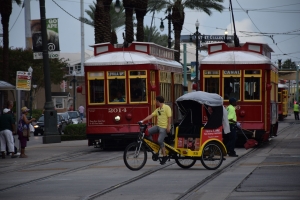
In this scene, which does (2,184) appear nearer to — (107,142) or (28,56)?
(107,142)

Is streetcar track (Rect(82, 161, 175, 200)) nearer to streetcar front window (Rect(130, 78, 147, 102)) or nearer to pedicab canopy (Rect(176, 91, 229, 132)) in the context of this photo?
pedicab canopy (Rect(176, 91, 229, 132))

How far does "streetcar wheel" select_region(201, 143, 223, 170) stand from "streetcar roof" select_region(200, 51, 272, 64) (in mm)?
8765

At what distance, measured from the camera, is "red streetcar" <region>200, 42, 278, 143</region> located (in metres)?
26.8

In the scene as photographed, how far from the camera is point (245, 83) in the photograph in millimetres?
26984

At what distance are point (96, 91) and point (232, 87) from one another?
4908mm

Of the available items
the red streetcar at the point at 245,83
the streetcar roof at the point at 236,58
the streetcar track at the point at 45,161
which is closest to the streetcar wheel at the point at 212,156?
the streetcar track at the point at 45,161

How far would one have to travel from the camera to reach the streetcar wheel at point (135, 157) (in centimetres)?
1866

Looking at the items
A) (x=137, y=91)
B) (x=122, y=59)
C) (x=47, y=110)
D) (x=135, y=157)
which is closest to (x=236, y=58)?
(x=137, y=91)

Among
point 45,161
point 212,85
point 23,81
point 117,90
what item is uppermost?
point 23,81

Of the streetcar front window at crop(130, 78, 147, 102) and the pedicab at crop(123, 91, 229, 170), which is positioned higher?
the streetcar front window at crop(130, 78, 147, 102)

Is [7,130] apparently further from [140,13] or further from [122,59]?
[140,13]

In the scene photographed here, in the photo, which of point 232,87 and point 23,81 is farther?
point 23,81

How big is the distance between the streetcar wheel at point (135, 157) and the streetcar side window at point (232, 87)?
8.91m

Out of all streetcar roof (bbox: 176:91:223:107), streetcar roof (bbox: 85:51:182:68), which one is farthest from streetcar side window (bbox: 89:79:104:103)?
streetcar roof (bbox: 176:91:223:107)
